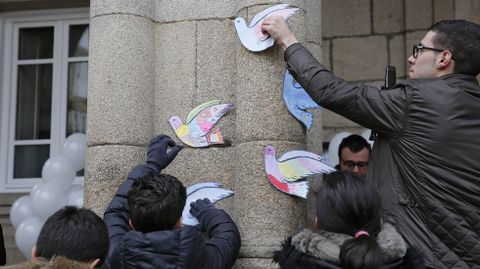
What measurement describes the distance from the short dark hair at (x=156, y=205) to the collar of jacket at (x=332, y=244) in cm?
52

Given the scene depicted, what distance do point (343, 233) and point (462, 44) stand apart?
108 cm

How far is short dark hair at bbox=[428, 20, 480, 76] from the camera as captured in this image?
121 inches

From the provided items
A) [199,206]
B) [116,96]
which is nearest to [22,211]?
[116,96]

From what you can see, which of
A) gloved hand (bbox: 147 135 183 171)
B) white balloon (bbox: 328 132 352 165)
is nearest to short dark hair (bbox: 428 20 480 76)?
gloved hand (bbox: 147 135 183 171)

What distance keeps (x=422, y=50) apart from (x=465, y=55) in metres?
0.19

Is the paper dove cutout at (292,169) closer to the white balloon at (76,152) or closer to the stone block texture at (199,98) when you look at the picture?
the stone block texture at (199,98)

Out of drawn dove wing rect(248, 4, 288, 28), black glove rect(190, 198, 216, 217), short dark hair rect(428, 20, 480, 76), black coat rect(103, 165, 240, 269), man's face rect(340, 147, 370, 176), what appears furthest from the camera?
man's face rect(340, 147, 370, 176)

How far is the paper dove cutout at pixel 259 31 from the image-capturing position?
3.92 meters

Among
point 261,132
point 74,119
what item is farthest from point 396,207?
point 74,119

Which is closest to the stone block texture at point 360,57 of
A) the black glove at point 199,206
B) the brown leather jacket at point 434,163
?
the black glove at point 199,206

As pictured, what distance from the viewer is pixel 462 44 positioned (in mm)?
3100

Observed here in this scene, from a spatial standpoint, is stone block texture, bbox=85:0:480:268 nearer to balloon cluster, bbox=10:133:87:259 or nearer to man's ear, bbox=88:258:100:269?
balloon cluster, bbox=10:133:87:259

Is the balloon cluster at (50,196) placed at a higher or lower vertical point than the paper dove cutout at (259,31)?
lower

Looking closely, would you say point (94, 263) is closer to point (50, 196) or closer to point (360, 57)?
point (50, 196)
